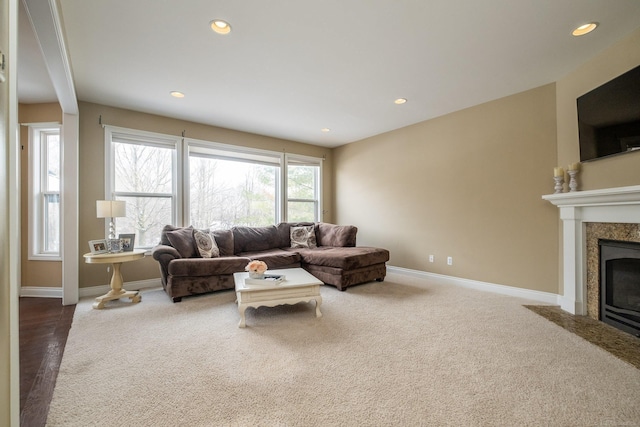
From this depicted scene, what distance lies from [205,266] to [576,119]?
14.6ft

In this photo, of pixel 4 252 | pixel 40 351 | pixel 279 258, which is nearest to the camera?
pixel 4 252

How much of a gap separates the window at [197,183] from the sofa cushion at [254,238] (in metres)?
0.42

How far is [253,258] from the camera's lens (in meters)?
3.92

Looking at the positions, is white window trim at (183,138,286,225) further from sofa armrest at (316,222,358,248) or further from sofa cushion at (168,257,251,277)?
sofa cushion at (168,257,251,277)

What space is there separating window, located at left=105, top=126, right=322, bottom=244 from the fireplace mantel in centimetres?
408

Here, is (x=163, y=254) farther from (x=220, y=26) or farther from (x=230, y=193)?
(x=220, y=26)

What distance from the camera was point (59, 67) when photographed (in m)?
2.30

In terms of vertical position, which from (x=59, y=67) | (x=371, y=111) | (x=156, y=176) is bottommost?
(x=156, y=176)

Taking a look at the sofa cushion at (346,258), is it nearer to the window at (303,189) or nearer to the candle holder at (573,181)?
the window at (303,189)

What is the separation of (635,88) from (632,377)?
2.24 m

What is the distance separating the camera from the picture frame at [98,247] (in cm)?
322

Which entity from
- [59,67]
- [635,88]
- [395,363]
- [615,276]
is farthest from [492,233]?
[59,67]

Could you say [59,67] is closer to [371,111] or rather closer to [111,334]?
[111,334]

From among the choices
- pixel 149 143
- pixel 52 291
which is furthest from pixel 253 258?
pixel 52 291
